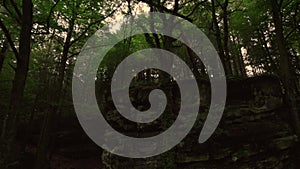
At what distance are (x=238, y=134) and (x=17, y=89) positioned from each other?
24.8 ft

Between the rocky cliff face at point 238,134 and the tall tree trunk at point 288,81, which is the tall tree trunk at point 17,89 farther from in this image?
the tall tree trunk at point 288,81

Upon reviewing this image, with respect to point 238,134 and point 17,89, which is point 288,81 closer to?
point 238,134

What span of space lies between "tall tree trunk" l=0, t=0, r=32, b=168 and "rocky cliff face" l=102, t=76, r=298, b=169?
4541 millimetres

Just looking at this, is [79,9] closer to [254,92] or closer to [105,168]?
[105,168]

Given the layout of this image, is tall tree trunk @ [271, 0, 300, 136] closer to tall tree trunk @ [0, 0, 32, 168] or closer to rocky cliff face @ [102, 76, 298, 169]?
rocky cliff face @ [102, 76, 298, 169]

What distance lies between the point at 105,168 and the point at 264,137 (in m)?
6.41

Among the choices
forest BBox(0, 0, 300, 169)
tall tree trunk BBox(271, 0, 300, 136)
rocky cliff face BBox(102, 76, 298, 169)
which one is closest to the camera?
forest BBox(0, 0, 300, 169)

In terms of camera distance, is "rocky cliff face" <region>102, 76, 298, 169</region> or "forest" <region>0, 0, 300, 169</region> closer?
"forest" <region>0, 0, 300, 169</region>

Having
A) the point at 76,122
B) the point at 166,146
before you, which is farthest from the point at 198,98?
the point at 76,122

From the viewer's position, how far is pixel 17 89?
5.48 m

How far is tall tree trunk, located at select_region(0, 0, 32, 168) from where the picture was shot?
5.25 m

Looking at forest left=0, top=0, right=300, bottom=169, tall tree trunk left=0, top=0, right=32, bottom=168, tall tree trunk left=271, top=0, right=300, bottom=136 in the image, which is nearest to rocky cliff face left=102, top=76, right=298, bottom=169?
forest left=0, top=0, right=300, bottom=169

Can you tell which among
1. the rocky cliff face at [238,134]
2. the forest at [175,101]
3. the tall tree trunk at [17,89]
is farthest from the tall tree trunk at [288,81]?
the tall tree trunk at [17,89]

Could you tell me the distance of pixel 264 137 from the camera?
852 cm
